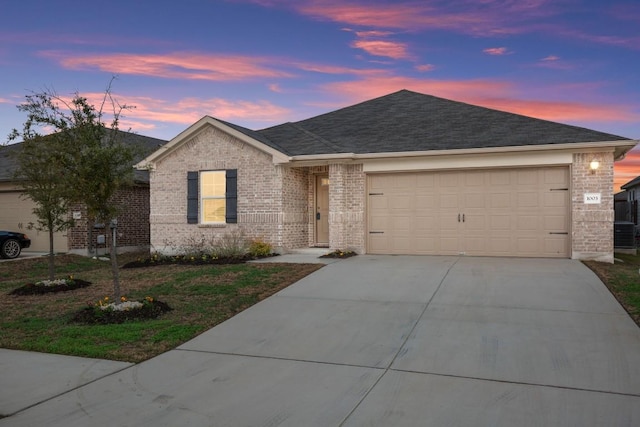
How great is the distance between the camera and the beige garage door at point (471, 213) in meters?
12.9

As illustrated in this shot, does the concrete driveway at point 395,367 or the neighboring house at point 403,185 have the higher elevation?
the neighboring house at point 403,185

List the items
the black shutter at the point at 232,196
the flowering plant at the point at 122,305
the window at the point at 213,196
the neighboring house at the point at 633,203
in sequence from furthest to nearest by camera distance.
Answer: the neighboring house at the point at 633,203, the window at the point at 213,196, the black shutter at the point at 232,196, the flowering plant at the point at 122,305

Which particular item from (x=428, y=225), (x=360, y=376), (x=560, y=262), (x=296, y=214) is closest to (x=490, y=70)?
(x=428, y=225)

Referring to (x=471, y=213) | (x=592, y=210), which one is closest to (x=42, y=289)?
(x=471, y=213)

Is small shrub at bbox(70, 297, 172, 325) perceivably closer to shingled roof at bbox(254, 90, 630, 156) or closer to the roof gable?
shingled roof at bbox(254, 90, 630, 156)

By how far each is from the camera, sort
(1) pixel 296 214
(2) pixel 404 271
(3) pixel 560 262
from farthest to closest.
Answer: (1) pixel 296 214 → (3) pixel 560 262 → (2) pixel 404 271

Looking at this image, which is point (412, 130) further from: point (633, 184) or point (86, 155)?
point (633, 184)

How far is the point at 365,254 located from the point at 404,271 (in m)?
3.55

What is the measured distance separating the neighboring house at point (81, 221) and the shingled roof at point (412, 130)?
601cm

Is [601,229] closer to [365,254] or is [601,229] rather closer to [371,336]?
[365,254]

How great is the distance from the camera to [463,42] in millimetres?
14391

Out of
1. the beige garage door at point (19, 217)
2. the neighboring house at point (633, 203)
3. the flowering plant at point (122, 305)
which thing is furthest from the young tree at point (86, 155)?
the neighboring house at point (633, 203)

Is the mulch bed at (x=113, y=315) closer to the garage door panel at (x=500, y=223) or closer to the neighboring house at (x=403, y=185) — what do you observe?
the neighboring house at (x=403, y=185)

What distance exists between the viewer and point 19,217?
1892 cm
